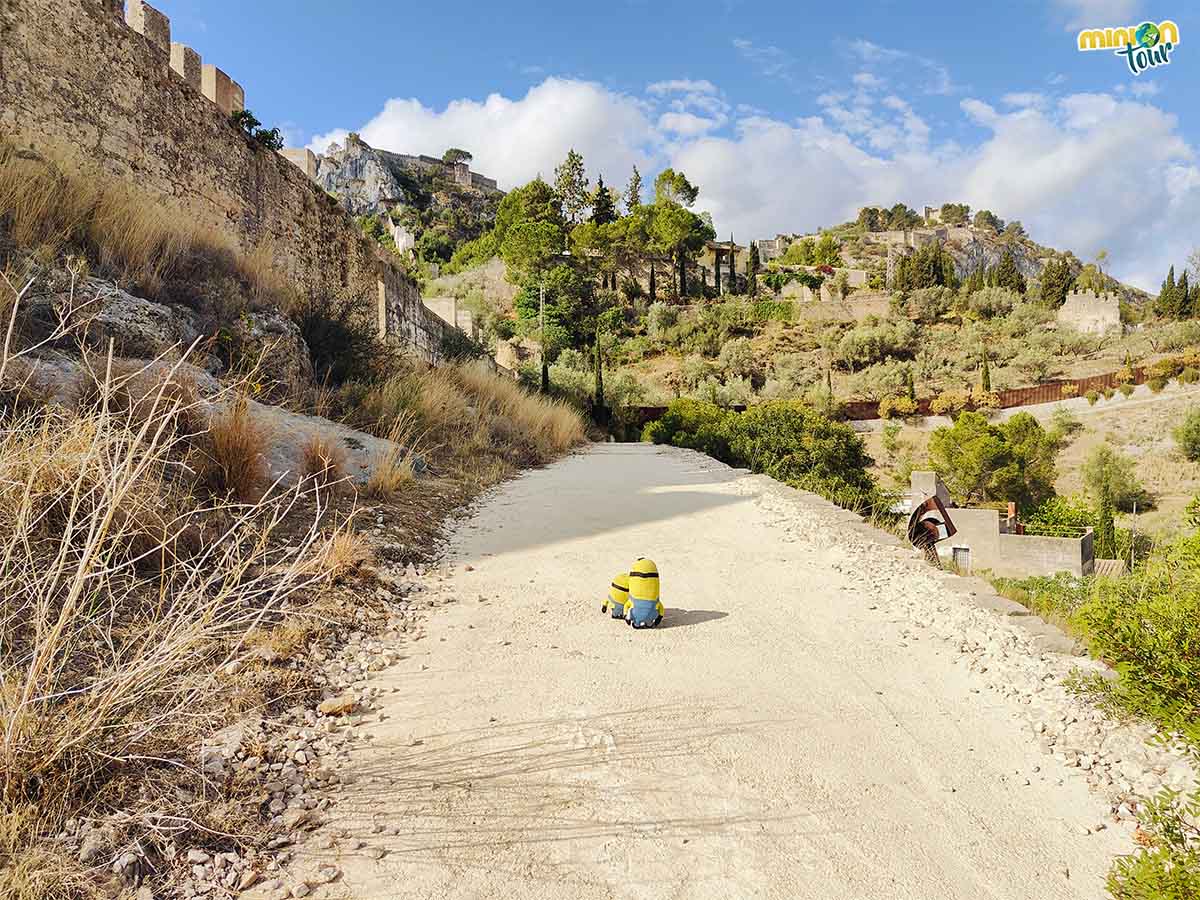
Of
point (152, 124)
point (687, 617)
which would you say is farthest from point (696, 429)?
point (687, 617)

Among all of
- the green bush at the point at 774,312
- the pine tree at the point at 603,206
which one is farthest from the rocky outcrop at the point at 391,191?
the green bush at the point at 774,312

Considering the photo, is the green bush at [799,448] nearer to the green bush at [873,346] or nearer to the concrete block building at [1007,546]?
the concrete block building at [1007,546]

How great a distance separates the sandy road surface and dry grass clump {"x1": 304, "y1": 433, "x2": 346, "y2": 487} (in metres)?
1.40

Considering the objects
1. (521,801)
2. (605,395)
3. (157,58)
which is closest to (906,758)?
(521,801)

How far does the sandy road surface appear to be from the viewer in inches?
63.5

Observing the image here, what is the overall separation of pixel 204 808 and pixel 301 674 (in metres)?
0.79

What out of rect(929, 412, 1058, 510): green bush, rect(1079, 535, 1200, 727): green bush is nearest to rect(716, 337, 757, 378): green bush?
rect(929, 412, 1058, 510): green bush

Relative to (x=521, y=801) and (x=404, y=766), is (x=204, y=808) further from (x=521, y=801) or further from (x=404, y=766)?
(x=521, y=801)

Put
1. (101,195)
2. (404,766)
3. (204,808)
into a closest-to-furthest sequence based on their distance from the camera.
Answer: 1. (204,808)
2. (404,766)
3. (101,195)

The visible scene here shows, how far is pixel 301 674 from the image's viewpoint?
245 centimetres

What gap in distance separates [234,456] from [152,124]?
6.44 metres

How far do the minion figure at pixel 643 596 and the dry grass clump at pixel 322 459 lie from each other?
7.63 feet

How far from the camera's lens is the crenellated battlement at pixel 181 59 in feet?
25.9

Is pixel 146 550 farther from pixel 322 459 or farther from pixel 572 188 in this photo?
pixel 572 188
